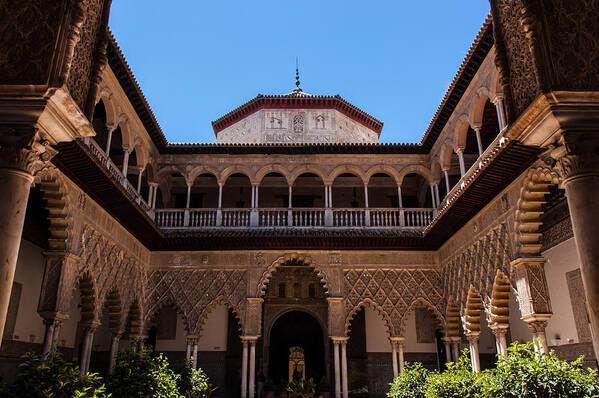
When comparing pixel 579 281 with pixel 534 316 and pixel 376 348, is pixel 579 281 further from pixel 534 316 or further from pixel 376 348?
pixel 376 348

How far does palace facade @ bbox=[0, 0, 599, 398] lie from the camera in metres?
5.24

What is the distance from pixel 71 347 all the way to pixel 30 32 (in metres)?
10.2

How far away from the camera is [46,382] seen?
5703 millimetres

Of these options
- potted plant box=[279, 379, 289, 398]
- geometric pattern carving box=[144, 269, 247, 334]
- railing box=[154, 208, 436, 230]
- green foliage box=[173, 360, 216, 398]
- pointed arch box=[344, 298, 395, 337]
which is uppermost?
railing box=[154, 208, 436, 230]

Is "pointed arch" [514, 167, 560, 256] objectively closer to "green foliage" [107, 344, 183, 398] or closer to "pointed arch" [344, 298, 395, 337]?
"pointed arch" [344, 298, 395, 337]

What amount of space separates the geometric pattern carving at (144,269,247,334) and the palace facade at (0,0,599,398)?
0.04m

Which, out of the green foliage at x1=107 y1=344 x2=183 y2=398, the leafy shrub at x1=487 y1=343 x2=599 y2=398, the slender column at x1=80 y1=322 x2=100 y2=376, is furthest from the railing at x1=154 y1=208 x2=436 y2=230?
the leafy shrub at x1=487 y1=343 x2=599 y2=398

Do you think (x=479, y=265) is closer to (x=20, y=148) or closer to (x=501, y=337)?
(x=501, y=337)

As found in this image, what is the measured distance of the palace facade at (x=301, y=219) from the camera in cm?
524

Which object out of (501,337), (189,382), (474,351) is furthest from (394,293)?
(189,382)

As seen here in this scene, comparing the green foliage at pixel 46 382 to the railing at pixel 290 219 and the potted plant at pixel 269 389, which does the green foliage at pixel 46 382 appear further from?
the potted plant at pixel 269 389

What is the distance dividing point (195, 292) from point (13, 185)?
27.6 feet

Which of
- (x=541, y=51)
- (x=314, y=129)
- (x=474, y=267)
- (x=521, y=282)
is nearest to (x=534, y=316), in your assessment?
(x=521, y=282)

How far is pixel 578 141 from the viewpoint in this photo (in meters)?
5.09
